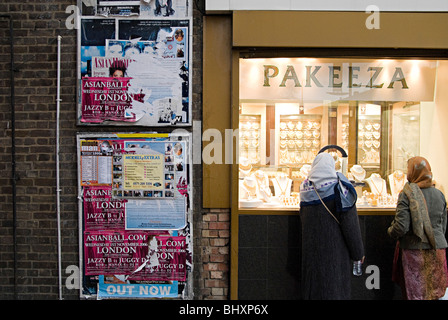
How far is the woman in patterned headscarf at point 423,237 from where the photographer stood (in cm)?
375

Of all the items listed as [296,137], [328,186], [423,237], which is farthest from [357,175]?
[328,186]

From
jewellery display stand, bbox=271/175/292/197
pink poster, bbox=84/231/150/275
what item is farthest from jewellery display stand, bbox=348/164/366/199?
pink poster, bbox=84/231/150/275

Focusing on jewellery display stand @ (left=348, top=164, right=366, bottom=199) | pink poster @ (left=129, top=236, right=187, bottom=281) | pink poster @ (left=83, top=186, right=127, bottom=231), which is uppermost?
jewellery display stand @ (left=348, top=164, right=366, bottom=199)

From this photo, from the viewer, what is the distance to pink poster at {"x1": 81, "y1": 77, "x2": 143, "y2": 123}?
4312 millimetres

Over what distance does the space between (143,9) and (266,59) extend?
162 centimetres

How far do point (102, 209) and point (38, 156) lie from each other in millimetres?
1029

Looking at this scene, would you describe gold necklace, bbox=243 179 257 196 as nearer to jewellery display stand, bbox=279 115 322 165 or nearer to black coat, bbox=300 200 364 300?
jewellery display stand, bbox=279 115 322 165

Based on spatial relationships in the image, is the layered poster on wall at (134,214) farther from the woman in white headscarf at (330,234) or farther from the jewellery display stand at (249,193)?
the woman in white headscarf at (330,234)

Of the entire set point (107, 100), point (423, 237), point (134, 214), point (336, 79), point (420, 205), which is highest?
point (336, 79)

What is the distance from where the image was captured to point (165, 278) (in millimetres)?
4312

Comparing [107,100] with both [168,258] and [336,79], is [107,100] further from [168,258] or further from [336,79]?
[336,79]

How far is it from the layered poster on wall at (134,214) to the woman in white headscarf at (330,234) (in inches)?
58.5

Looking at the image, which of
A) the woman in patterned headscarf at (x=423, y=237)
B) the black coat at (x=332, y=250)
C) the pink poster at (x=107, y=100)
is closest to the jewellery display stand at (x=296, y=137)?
the black coat at (x=332, y=250)

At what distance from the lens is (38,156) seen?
438 centimetres
